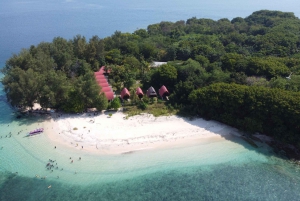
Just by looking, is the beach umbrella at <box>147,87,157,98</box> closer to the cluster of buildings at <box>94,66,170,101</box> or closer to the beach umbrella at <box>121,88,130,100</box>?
the cluster of buildings at <box>94,66,170,101</box>

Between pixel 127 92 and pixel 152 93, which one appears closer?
pixel 127 92

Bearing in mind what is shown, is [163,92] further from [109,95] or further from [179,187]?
[179,187]

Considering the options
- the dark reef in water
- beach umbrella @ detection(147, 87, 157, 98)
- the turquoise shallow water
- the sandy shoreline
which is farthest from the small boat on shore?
beach umbrella @ detection(147, 87, 157, 98)

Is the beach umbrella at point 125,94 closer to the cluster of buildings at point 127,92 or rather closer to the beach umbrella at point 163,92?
the cluster of buildings at point 127,92

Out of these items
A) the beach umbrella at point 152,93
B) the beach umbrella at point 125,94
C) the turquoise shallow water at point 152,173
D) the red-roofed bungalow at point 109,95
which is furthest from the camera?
the beach umbrella at point 152,93

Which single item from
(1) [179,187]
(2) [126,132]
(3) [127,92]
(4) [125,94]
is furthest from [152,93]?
(1) [179,187]

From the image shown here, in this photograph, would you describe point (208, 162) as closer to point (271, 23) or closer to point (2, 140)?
point (2, 140)

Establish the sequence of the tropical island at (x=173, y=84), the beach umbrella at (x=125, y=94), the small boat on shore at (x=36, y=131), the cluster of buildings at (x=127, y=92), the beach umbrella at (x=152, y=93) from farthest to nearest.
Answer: the beach umbrella at (x=152, y=93) < the beach umbrella at (x=125, y=94) < the cluster of buildings at (x=127, y=92) < the small boat on shore at (x=36, y=131) < the tropical island at (x=173, y=84)

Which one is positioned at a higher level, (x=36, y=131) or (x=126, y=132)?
(x=36, y=131)

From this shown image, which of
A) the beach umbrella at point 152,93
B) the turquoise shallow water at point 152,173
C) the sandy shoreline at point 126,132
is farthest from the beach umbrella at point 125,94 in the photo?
the turquoise shallow water at point 152,173

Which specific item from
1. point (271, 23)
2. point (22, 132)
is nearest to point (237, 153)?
point (22, 132)
